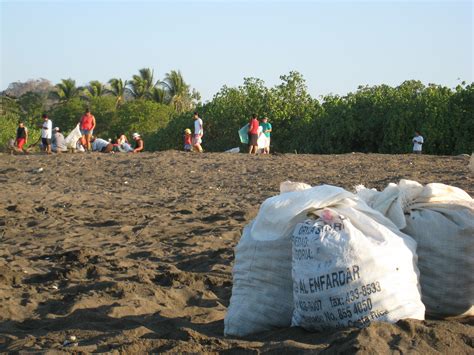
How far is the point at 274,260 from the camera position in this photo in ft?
13.2

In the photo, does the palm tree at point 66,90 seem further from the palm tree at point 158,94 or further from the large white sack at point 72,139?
the large white sack at point 72,139

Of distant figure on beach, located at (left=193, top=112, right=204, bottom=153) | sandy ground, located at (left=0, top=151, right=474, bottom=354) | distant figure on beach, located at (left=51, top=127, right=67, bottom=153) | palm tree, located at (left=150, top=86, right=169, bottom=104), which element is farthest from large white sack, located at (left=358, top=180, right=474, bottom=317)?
palm tree, located at (left=150, top=86, right=169, bottom=104)

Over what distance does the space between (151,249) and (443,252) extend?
3873 mm

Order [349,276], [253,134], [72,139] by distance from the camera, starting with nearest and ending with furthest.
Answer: [349,276] < [253,134] < [72,139]

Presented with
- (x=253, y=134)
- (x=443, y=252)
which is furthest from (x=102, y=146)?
(x=443, y=252)

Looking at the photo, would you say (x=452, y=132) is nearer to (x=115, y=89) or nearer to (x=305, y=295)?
(x=305, y=295)

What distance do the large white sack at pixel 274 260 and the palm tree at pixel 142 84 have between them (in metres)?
56.1

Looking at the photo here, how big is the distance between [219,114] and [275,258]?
27890mm

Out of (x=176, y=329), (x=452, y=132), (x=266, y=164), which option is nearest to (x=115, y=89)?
(x=452, y=132)

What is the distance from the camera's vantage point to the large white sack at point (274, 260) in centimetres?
394

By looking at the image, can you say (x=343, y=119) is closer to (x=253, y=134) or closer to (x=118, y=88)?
(x=253, y=134)

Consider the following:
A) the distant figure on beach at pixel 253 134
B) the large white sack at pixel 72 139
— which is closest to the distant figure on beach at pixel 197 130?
the distant figure on beach at pixel 253 134

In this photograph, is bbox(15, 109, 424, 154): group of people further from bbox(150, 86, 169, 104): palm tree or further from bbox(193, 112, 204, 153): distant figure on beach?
bbox(150, 86, 169, 104): palm tree

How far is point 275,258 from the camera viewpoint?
4020mm
